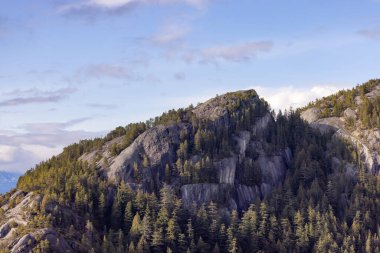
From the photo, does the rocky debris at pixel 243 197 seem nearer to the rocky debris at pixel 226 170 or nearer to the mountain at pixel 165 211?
the mountain at pixel 165 211

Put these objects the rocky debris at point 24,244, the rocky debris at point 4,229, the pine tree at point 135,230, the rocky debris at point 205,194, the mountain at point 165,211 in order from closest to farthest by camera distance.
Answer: the rocky debris at point 24,244, the rocky debris at point 4,229, the mountain at point 165,211, the pine tree at point 135,230, the rocky debris at point 205,194

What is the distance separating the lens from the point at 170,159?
198 meters

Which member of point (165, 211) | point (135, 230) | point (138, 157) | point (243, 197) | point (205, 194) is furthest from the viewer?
point (243, 197)

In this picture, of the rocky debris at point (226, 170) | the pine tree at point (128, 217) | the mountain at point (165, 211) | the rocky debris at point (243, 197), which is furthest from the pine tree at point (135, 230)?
the rocky debris at point (243, 197)

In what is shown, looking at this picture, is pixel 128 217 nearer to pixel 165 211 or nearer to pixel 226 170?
pixel 165 211

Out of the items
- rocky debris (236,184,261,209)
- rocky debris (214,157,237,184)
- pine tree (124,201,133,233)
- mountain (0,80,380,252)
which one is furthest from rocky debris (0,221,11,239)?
rocky debris (236,184,261,209)

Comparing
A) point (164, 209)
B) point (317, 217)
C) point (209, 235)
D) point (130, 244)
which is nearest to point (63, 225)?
point (130, 244)

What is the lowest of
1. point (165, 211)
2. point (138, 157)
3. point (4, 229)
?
point (4, 229)

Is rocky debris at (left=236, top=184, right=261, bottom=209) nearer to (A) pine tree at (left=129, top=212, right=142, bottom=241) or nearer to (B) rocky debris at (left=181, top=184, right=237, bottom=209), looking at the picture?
(B) rocky debris at (left=181, top=184, right=237, bottom=209)

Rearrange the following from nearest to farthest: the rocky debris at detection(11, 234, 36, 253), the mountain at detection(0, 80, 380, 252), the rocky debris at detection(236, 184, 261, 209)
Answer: the rocky debris at detection(11, 234, 36, 253) → the mountain at detection(0, 80, 380, 252) → the rocky debris at detection(236, 184, 261, 209)

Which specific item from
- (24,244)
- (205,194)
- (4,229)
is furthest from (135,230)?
(4,229)

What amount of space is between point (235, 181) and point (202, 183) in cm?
1477

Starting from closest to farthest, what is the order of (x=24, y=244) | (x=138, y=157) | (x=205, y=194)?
(x=24, y=244) → (x=205, y=194) → (x=138, y=157)

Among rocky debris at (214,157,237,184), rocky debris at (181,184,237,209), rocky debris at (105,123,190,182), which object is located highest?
rocky debris at (105,123,190,182)
